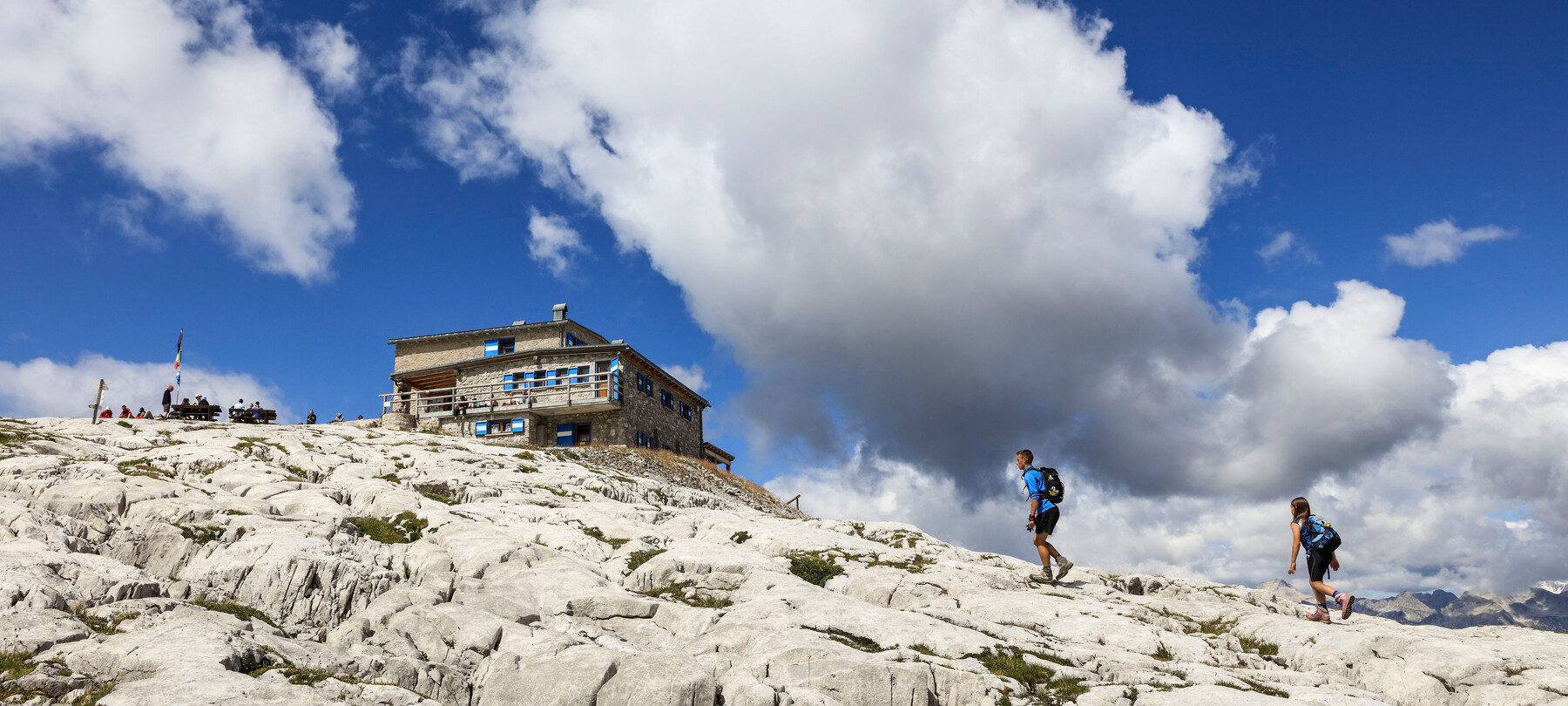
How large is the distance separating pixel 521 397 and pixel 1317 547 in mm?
46502

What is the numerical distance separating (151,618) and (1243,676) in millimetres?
18052

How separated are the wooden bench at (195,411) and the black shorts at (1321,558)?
50.8m

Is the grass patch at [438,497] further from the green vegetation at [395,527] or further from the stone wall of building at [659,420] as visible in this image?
the stone wall of building at [659,420]

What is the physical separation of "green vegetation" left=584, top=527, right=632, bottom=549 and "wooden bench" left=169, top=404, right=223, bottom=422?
33.5 metres

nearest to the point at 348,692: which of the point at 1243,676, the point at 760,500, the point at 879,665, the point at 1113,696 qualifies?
the point at 879,665

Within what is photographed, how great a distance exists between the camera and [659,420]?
57.7 meters

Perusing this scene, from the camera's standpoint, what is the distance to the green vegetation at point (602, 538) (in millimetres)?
22422

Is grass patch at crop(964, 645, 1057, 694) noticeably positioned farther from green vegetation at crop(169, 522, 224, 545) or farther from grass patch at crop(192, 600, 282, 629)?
green vegetation at crop(169, 522, 224, 545)

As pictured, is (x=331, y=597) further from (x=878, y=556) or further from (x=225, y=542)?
(x=878, y=556)

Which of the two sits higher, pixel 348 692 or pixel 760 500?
pixel 760 500

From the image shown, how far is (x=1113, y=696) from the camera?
39.7ft

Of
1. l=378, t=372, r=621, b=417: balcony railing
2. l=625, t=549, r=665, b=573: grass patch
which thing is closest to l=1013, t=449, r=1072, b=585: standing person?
l=625, t=549, r=665, b=573: grass patch

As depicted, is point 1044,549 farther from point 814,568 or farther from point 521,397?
point 521,397

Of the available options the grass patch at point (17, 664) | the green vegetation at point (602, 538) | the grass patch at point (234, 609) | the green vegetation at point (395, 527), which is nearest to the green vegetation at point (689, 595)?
the green vegetation at point (602, 538)
